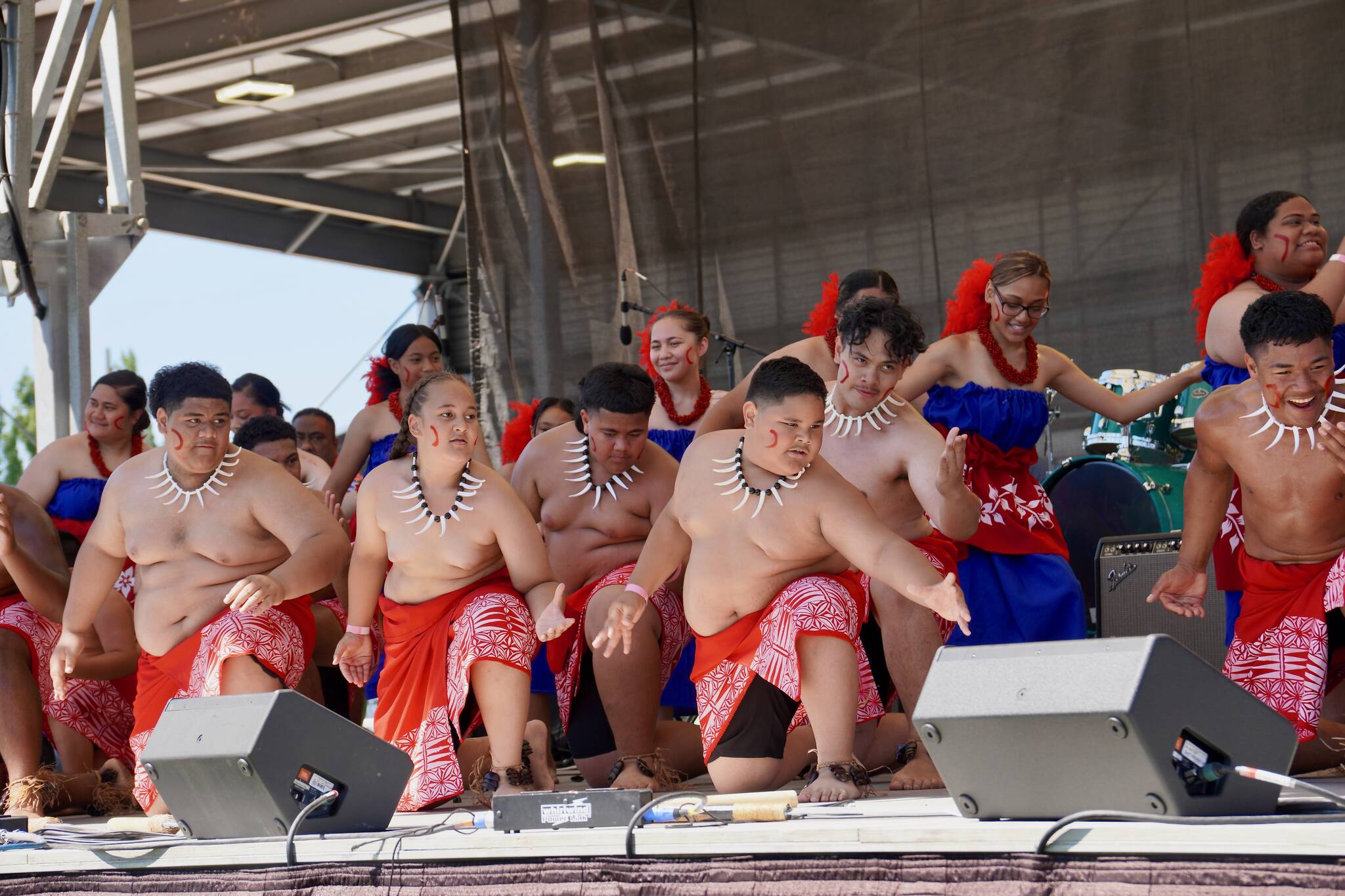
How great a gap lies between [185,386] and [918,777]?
7.00 feet

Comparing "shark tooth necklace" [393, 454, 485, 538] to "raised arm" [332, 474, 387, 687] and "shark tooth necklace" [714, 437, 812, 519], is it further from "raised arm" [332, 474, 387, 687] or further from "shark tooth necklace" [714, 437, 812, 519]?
"shark tooth necklace" [714, 437, 812, 519]

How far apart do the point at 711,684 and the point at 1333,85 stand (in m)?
3.92

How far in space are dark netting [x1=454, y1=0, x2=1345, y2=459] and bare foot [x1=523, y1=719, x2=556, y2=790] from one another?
3.27 metres

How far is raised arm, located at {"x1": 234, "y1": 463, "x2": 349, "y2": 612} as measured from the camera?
11.9ft

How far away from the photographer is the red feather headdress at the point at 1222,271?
12.2ft

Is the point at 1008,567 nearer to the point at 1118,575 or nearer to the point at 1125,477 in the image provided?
the point at 1118,575

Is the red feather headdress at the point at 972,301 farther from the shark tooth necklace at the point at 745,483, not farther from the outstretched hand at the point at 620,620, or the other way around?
the outstretched hand at the point at 620,620

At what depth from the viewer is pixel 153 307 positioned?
723 inches

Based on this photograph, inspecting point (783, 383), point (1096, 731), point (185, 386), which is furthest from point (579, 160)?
point (1096, 731)

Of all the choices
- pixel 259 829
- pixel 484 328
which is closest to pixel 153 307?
pixel 484 328

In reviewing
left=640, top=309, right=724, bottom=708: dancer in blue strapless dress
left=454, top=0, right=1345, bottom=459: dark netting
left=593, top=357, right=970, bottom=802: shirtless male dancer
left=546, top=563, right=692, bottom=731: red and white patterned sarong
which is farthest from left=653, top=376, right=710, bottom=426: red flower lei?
left=454, top=0, right=1345, bottom=459: dark netting

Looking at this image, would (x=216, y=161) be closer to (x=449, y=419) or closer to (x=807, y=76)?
(x=807, y=76)

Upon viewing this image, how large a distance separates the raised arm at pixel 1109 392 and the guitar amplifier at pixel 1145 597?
465mm

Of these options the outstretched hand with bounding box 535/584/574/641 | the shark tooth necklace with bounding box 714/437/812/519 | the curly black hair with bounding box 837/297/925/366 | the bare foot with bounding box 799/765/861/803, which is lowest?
the bare foot with bounding box 799/765/861/803
